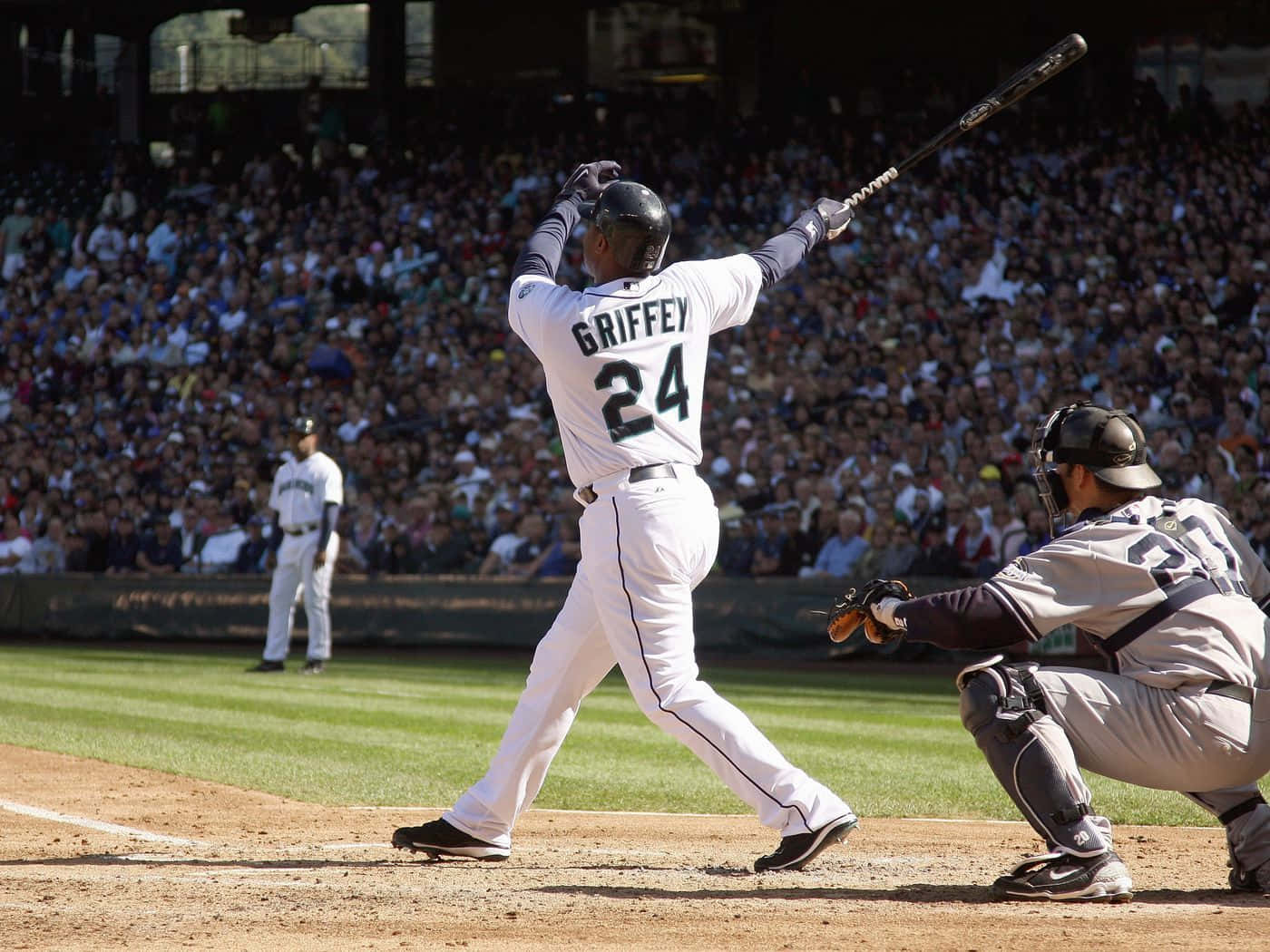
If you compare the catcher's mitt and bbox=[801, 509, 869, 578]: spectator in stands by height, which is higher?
the catcher's mitt

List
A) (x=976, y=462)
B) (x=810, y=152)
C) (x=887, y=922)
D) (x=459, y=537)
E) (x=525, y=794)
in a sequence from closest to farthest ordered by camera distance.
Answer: (x=887, y=922), (x=525, y=794), (x=976, y=462), (x=459, y=537), (x=810, y=152)

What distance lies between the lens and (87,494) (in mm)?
19531

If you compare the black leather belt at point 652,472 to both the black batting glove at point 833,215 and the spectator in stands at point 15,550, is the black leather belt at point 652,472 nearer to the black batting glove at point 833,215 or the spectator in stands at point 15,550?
the black batting glove at point 833,215

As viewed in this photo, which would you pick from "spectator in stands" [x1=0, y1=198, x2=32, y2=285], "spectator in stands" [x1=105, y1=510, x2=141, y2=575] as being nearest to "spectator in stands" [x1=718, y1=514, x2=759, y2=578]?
"spectator in stands" [x1=105, y1=510, x2=141, y2=575]

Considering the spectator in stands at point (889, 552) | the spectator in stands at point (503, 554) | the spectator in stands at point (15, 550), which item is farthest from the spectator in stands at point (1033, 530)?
the spectator in stands at point (15, 550)

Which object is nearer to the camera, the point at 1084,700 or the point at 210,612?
the point at 1084,700

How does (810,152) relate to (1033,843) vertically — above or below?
above

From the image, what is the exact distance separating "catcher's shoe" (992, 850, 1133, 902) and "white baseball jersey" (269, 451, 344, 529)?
9.71 metres

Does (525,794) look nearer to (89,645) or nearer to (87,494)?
(89,645)

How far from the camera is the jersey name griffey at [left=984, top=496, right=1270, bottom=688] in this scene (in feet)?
13.9

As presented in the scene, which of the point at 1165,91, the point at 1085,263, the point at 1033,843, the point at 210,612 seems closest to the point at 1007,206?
the point at 1085,263

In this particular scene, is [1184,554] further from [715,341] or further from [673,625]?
[715,341]

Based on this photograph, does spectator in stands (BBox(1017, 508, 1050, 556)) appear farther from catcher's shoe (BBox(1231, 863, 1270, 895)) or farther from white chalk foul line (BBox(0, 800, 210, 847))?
white chalk foul line (BBox(0, 800, 210, 847))

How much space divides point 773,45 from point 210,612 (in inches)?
616
